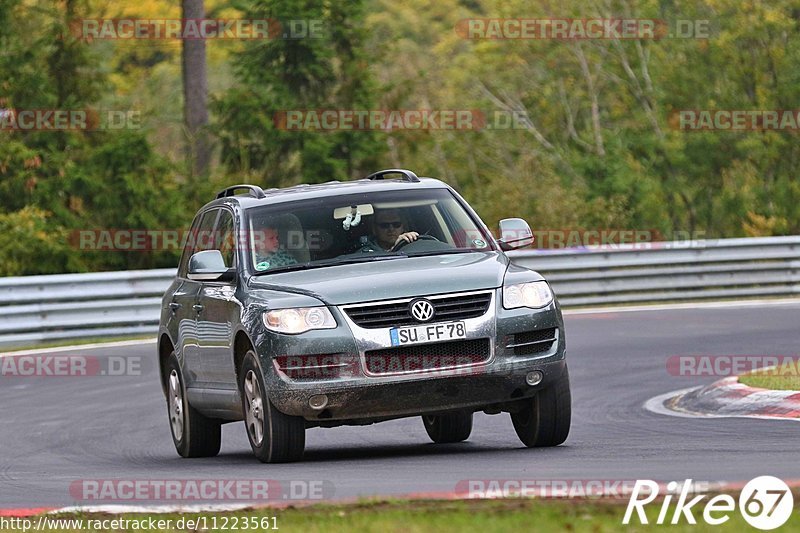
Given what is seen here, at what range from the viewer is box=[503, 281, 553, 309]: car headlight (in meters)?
10.1

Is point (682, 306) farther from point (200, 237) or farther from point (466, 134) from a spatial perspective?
point (466, 134)

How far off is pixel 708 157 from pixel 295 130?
1238 centimetres

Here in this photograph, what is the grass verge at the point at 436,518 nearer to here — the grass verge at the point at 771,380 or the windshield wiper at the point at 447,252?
the windshield wiper at the point at 447,252

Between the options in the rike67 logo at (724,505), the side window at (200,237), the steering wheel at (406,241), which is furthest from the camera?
the side window at (200,237)

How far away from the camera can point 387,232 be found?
1120 cm

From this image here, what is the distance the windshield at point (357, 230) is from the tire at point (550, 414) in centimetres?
121

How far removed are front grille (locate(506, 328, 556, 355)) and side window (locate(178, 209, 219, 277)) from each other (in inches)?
120

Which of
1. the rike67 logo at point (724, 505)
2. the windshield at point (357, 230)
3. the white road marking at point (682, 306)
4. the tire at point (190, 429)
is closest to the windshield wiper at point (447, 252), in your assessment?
the windshield at point (357, 230)

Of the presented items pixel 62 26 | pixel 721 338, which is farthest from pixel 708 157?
pixel 721 338

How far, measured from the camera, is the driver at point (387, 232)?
11.1 metres

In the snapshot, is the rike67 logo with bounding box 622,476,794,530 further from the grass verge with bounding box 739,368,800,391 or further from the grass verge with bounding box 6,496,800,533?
the grass verge with bounding box 739,368,800,391

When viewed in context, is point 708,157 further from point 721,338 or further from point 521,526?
point 521,526

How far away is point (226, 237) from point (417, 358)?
2.38m

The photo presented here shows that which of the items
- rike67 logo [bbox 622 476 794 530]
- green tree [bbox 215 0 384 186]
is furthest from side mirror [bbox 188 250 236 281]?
green tree [bbox 215 0 384 186]
